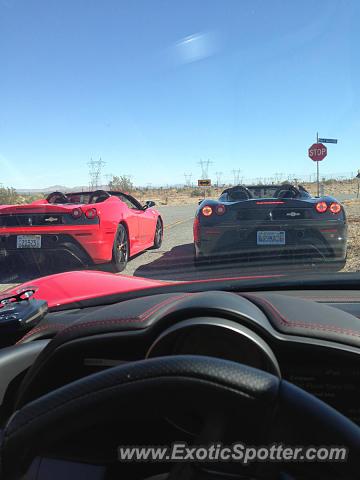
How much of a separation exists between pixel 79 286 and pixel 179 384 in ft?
6.86

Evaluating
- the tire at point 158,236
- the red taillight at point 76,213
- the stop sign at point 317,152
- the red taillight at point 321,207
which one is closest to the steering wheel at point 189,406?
the red taillight at point 321,207

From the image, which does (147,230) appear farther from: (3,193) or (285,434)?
(3,193)

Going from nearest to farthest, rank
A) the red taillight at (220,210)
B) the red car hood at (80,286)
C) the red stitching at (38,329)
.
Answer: the red stitching at (38,329), the red car hood at (80,286), the red taillight at (220,210)

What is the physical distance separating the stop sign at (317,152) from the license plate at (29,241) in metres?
14.2

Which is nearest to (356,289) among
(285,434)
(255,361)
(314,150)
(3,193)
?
(255,361)

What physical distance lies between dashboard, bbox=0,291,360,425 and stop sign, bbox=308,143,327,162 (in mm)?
17320

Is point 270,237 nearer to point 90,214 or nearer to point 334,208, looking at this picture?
point 334,208

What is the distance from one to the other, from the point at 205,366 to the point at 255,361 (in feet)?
1.53

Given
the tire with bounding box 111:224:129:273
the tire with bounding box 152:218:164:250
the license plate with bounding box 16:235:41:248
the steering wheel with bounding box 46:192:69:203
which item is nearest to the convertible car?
the license plate with bounding box 16:235:41:248

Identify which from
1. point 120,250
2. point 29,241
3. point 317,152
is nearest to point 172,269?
point 120,250

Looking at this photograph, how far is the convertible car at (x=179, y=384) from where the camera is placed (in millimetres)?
838

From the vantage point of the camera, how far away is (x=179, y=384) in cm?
85

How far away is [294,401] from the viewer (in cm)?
83

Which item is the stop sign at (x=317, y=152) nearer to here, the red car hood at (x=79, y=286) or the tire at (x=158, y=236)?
the tire at (x=158, y=236)
